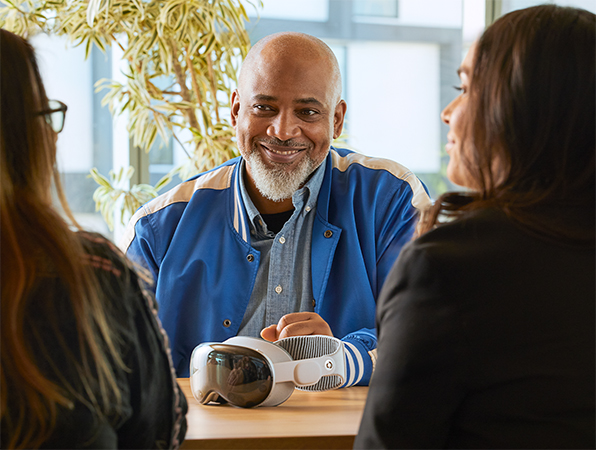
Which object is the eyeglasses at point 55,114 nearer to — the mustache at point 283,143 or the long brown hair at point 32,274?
the long brown hair at point 32,274

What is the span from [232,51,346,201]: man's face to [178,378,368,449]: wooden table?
0.85 meters

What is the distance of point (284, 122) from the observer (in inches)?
70.8

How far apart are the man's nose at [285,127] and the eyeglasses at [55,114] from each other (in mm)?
1068

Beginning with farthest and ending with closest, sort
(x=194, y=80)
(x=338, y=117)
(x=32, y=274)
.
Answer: (x=194, y=80) → (x=338, y=117) → (x=32, y=274)

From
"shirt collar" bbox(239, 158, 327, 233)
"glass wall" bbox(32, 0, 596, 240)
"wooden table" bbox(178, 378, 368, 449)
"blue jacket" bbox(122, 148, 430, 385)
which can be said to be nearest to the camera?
"wooden table" bbox(178, 378, 368, 449)

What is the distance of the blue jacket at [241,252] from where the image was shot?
5.30 feet

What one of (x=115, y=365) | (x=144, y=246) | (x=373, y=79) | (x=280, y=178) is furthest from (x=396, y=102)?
(x=115, y=365)

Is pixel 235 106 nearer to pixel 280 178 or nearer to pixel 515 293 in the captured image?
pixel 280 178

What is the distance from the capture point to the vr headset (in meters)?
1.02

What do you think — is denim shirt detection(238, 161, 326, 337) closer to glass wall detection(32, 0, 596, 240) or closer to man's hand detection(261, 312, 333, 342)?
man's hand detection(261, 312, 333, 342)

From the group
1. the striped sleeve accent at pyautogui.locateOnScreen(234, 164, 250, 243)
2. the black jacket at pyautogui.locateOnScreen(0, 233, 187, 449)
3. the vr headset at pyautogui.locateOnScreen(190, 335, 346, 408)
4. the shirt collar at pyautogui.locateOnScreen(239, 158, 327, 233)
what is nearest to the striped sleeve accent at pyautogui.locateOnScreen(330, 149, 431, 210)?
the shirt collar at pyautogui.locateOnScreen(239, 158, 327, 233)

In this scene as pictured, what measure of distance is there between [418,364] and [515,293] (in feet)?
0.47

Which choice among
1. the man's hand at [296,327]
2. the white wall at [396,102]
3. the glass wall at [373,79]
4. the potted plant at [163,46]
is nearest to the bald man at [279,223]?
the man's hand at [296,327]

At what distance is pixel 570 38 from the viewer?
0.74 metres
